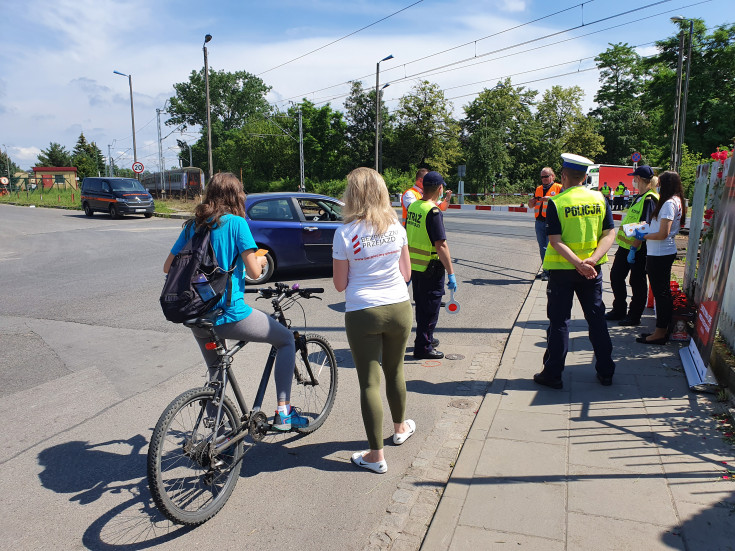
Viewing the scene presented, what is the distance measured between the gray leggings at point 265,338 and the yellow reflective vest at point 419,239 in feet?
6.90

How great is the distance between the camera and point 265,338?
3416 mm

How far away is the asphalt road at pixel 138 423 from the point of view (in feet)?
9.67

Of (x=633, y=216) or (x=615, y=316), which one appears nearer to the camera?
(x=633, y=216)

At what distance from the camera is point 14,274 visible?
34.9 ft

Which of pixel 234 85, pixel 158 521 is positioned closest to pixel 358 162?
pixel 234 85

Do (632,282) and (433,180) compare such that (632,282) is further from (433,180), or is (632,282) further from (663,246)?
(433,180)

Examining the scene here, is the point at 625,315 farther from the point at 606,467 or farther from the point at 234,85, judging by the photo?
the point at 234,85

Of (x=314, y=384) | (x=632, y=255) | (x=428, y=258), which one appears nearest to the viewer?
(x=314, y=384)

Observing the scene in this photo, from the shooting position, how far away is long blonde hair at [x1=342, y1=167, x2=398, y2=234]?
10.7 ft

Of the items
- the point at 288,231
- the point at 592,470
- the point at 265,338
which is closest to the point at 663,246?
the point at 592,470

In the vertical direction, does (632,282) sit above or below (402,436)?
above

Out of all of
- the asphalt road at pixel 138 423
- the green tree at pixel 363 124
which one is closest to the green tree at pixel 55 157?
the green tree at pixel 363 124

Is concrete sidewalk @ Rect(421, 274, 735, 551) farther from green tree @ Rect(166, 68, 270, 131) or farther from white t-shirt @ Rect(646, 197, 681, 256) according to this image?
green tree @ Rect(166, 68, 270, 131)

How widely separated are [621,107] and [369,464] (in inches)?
2425
